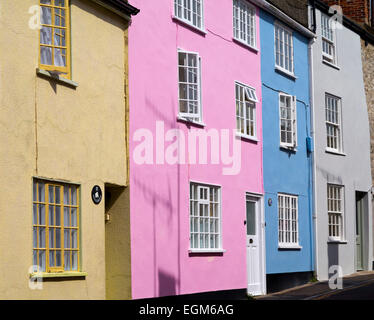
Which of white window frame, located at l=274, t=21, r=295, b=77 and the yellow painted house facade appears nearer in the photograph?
the yellow painted house facade

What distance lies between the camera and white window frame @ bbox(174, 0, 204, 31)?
1847 centimetres

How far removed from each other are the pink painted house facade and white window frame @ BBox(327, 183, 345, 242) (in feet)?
16.2

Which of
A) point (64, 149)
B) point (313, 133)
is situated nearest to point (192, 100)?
point (64, 149)

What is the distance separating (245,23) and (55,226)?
393 inches

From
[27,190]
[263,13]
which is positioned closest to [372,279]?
[263,13]

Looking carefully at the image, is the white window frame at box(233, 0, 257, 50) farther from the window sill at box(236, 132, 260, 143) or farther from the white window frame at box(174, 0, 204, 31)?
the window sill at box(236, 132, 260, 143)

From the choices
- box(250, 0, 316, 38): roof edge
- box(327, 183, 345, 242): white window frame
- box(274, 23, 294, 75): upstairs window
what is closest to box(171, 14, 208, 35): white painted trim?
box(250, 0, 316, 38): roof edge

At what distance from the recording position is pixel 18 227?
12469 mm

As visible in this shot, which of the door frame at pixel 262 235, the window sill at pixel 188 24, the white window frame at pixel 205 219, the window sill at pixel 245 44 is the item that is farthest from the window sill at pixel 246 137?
the window sill at pixel 188 24

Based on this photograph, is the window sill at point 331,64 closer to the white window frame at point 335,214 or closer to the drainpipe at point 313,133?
the drainpipe at point 313,133

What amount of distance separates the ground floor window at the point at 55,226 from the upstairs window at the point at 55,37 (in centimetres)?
195

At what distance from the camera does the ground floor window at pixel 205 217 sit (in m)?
18.5

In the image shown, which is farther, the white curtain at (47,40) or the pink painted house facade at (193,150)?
the pink painted house facade at (193,150)
